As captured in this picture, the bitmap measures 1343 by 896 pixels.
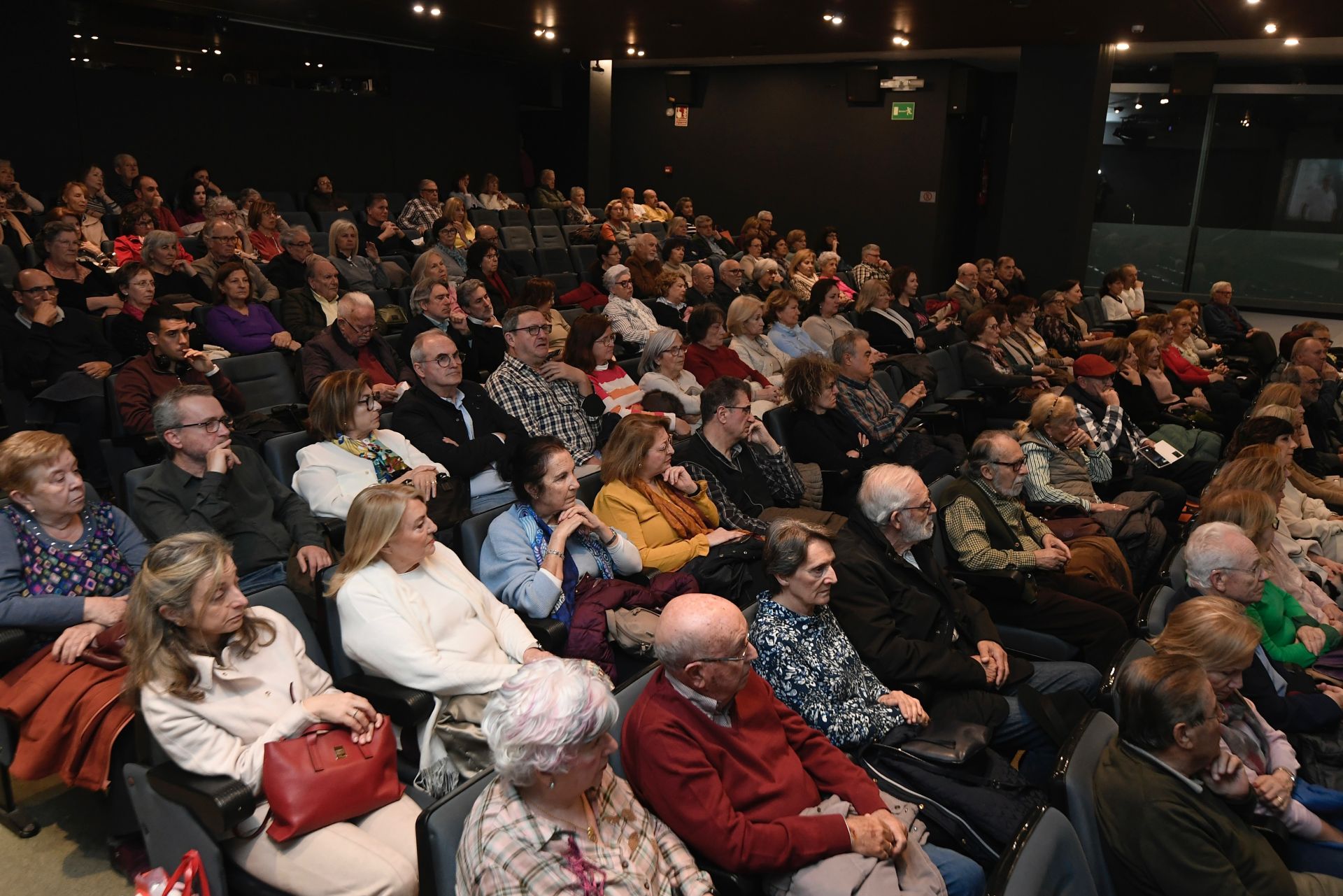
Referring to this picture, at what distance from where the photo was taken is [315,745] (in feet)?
6.75

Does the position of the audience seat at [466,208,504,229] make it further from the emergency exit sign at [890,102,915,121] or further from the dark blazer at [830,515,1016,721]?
the dark blazer at [830,515,1016,721]

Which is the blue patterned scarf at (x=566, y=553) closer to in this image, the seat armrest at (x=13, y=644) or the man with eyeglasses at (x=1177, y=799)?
the seat armrest at (x=13, y=644)

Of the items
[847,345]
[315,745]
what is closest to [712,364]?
[847,345]

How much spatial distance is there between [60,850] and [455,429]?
6.40 feet

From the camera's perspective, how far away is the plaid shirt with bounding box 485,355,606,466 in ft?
14.2

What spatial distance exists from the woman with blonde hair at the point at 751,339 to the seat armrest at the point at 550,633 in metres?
3.46

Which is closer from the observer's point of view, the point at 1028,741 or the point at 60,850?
the point at 60,850

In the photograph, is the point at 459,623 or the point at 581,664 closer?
the point at 581,664

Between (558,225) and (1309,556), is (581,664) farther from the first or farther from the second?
(558,225)

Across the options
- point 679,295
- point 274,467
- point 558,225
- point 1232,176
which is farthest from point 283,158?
point 1232,176

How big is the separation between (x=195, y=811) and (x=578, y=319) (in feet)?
10.6

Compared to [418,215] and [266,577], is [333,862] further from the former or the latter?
[418,215]

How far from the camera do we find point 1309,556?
401 centimetres

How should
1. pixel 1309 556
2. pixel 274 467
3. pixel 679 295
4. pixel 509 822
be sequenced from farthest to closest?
1. pixel 679 295
2. pixel 1309 556
3. pixel 274 467
4. pixel 509 822
